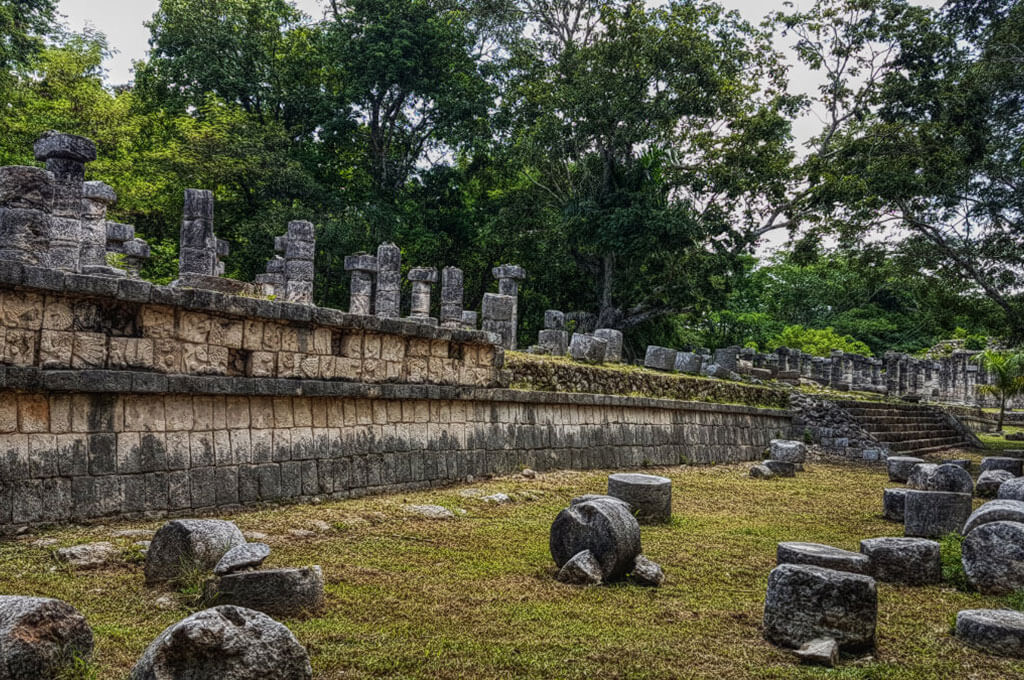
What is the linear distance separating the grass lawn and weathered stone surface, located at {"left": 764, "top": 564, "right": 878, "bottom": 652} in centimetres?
13

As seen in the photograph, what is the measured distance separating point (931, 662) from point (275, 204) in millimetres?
25994

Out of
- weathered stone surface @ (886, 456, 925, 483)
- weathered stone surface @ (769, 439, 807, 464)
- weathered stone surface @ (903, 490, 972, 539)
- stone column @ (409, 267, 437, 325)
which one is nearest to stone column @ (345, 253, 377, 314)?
stone column @ (409, 267, 437, 325)

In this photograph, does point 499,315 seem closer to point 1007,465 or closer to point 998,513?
point 1007,465

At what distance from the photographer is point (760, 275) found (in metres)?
50.2

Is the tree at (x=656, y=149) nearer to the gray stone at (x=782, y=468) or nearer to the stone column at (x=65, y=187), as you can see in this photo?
the gray stone at (x=782, y=468)

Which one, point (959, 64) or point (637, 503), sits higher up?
point (959, 64)

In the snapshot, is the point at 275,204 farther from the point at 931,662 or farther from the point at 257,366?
the point at 931,662

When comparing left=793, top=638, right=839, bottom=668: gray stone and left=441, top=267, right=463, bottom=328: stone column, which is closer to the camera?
left=793, top=638, right=839, bottom=668: gray stone

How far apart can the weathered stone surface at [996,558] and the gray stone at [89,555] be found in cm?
655

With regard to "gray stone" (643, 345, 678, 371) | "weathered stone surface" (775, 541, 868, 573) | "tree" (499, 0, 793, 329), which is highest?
"tree" (499, 0, 793, 329)

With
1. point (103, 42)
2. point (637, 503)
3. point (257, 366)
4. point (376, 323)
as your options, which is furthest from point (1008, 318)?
point (103, 42)

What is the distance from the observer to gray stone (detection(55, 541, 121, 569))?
5.53 metres

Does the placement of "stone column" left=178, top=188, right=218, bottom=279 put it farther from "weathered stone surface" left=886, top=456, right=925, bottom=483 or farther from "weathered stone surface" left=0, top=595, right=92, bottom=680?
"weathered stone surface" left=886, top=456, right=925, bottom=483

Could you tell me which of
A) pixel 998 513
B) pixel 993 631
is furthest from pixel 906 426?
pixel 993 631
